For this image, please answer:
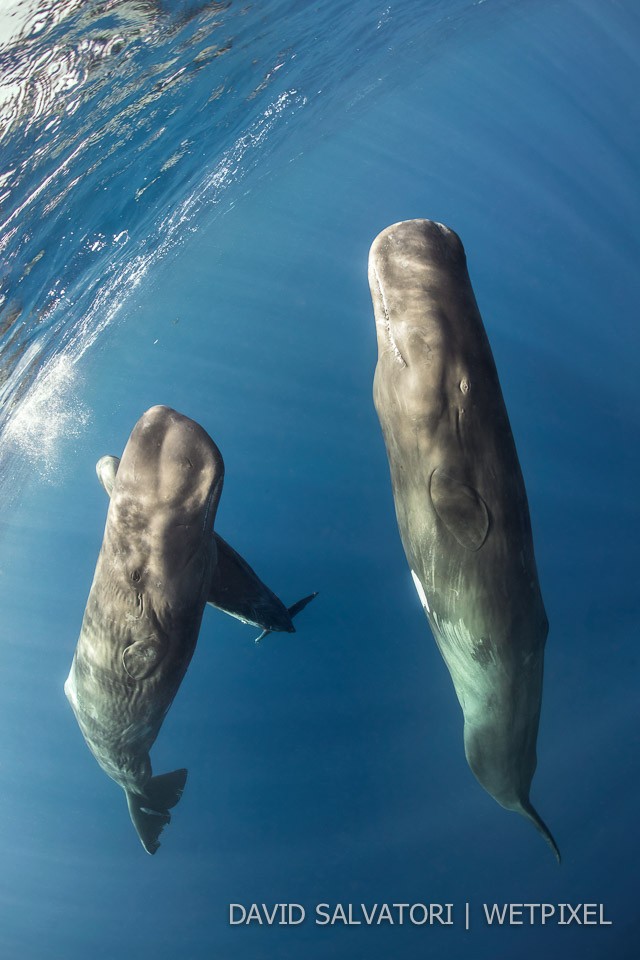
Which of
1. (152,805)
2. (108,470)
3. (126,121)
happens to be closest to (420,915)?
(152,805)

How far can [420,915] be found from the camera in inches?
481

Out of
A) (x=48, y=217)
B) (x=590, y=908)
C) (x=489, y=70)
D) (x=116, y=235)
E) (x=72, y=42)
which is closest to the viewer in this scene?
(x=72, y=42)

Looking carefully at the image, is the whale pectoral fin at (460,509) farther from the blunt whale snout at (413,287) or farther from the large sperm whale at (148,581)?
the large sperm whale at (148,581)

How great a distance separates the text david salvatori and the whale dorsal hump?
877 cm

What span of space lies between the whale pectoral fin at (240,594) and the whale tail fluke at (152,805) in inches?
80.5

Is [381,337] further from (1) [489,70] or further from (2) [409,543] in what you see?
(1) [489,70]

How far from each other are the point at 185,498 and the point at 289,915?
1123 centimetres

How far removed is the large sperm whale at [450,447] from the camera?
3.82 m

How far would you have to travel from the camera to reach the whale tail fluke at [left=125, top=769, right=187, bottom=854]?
6977 millimetres

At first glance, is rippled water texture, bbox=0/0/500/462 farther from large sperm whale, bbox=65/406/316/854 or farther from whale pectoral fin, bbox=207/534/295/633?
whale pectoral fin, bbox=207/534/295/633

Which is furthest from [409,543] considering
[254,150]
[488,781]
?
[254,150]

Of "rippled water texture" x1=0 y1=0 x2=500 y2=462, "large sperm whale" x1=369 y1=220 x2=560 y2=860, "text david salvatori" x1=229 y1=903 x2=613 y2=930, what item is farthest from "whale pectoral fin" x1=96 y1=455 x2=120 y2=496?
"text david salvatori" x1=229 y1=903 x2=613 y2=930

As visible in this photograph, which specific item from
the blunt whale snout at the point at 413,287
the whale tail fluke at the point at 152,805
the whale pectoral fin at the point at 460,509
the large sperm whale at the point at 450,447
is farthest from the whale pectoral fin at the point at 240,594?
the blunt whale snout at the point at 413,287

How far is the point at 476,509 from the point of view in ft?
13.1
